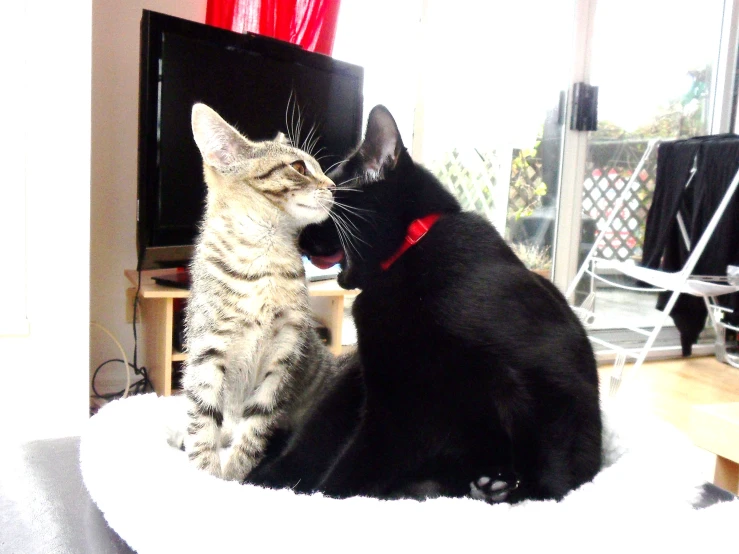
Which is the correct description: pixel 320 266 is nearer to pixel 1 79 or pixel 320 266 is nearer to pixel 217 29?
pixel 1 79

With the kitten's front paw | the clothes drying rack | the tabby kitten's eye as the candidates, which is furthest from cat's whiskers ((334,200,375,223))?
the clothes drying rack

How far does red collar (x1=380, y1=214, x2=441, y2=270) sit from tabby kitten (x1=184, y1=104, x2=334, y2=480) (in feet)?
0.35

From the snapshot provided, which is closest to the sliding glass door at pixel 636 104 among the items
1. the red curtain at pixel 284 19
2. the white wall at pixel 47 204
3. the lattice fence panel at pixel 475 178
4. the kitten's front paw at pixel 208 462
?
the lattice fence panel at pixel 475 178

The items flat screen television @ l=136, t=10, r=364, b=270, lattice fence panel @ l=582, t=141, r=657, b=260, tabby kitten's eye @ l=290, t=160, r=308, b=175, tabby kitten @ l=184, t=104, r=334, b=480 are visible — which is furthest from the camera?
lattice fence panel @ l=582, t=141, r=657, b=260

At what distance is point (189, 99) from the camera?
161 centimetres

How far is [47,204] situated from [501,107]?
2079 millimetres

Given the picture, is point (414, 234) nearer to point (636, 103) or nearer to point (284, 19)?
point (284, 19)

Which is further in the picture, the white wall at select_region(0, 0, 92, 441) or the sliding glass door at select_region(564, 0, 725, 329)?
the sliding glass door at select_region(564, 0, 725, 329)

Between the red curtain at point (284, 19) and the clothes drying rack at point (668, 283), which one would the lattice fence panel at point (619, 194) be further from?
the red curtain at point (284, 19)

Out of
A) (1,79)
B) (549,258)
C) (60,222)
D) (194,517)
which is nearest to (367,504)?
(194,517)

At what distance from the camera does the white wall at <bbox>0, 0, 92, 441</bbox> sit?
1.30 metres

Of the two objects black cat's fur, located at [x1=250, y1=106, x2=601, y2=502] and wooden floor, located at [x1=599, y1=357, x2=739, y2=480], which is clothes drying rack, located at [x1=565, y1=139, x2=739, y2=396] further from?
black cat's fur, located at [x1=250, y1=106, x2=601, y2=502]

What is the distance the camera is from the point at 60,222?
1.34m

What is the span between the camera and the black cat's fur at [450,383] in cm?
62
